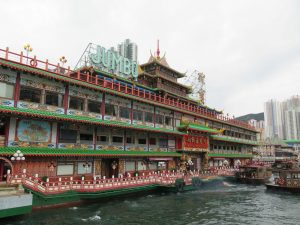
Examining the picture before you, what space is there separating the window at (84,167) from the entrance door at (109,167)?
6.32 ft

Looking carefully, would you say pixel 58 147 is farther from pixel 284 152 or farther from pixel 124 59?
pixel 284 152

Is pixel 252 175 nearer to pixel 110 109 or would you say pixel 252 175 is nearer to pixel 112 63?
pixel 110 109

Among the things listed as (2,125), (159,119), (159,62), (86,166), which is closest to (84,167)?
(86,166)

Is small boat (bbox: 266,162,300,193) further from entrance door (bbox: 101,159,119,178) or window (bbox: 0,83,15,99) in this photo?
window (bbox: 0,83,15,99)

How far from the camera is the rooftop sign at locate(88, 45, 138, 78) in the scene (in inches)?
1210

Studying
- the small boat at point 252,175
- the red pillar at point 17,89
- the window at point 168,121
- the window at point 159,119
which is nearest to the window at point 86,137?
the red pillar at point 17,89

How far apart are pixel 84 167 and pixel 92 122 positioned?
4.84m

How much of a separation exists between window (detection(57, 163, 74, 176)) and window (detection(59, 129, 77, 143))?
2247 millimetres

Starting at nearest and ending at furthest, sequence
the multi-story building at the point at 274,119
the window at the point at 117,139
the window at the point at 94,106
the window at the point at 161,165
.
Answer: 1. the window at the point at 94,106
2. the window at the point at 117,139
3. the window at the point at 161,165
4. the multi-story building at the point at 274,119

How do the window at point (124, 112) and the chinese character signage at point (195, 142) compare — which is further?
the chinese character signage at point (195, 142)

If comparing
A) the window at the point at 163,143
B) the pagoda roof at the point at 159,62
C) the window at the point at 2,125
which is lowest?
the window at the point at 163,143

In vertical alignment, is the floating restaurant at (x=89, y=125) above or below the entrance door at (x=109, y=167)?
above

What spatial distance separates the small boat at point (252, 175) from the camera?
40875 millimetres

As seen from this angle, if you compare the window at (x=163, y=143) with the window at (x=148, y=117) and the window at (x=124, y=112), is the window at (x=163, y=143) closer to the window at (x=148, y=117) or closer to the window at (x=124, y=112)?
the window at (x=148, y=117)
